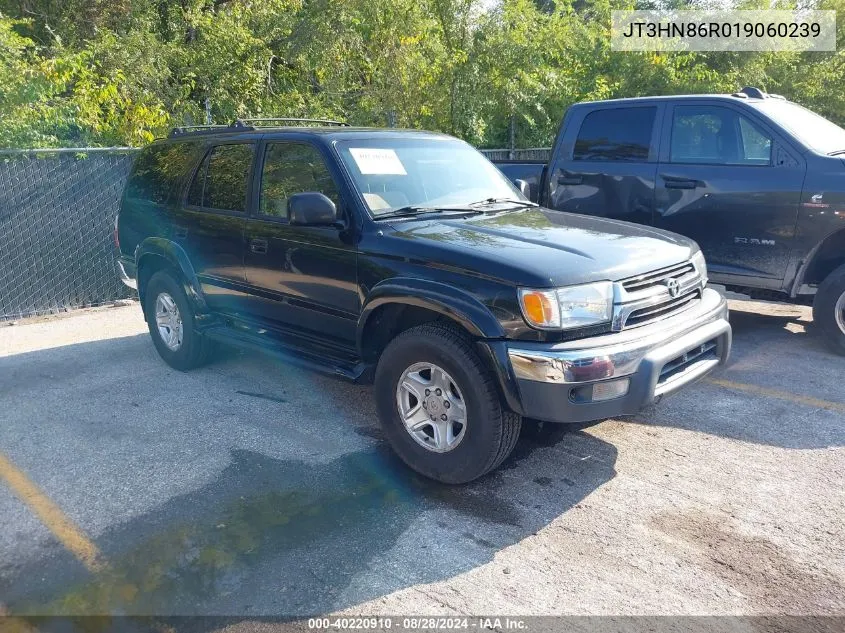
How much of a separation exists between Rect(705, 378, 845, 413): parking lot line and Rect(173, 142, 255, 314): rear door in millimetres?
3519

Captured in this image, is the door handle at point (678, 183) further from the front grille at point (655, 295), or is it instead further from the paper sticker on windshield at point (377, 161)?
the paper sticker on windshield at point (377, 161)

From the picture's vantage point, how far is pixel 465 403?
12.1ft

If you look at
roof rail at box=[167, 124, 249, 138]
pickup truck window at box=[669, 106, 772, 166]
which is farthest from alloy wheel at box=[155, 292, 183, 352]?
pickup truck window at box=[669, 106, 772, 166]

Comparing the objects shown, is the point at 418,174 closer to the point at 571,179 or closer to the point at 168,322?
the point at 168,322

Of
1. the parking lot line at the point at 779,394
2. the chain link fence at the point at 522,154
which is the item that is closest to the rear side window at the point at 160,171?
the parking lot line at the point at 779,394

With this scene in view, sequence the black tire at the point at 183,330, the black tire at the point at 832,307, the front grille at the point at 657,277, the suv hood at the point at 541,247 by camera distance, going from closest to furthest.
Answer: the suv hood at the point at 541,247 < the front grille at the point at 657,277 < the black tire at the point at 183,330 < the black tire at the point at 832,307

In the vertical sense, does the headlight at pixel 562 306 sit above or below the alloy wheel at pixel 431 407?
above

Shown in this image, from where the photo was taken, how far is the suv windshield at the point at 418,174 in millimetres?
4449

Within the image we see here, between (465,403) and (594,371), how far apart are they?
0.68 meters

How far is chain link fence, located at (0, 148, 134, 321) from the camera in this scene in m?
8.00

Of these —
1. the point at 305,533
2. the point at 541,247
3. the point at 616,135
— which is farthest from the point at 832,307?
the point at 305,533

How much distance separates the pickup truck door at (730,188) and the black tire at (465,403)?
136 inches

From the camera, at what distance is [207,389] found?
18.2 ft

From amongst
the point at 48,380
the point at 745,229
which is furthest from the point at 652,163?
the point at 48,380
